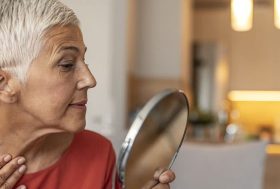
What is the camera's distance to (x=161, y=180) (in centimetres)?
105

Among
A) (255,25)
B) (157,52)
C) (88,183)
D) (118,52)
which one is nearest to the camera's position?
(88,183)

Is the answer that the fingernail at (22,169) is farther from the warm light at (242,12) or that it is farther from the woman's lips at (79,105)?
the warm light at (242,12)

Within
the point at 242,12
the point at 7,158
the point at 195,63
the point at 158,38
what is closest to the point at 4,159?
the point at 7,158

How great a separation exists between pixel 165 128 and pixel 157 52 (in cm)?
357

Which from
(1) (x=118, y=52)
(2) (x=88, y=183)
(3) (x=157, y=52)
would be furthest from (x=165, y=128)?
(3) (x=157, y=52)

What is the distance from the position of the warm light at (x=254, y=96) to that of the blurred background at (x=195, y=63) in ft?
0.04

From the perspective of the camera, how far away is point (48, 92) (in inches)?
39.5

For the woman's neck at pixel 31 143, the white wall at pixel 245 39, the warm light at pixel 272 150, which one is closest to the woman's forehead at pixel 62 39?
the woman's neck at pixel 31 143

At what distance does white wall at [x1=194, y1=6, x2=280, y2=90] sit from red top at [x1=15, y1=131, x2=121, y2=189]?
5.04 meters

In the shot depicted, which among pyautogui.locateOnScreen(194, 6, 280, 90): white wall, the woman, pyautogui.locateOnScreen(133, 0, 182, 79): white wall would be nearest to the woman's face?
the woman

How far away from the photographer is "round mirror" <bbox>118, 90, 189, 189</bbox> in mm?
913

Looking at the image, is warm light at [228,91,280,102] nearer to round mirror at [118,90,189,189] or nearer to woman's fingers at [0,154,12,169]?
round mirror at [118,90,189,189]

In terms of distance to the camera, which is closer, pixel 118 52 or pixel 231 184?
pixel 231 184

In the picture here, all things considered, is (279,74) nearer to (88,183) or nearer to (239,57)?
(239,57)
